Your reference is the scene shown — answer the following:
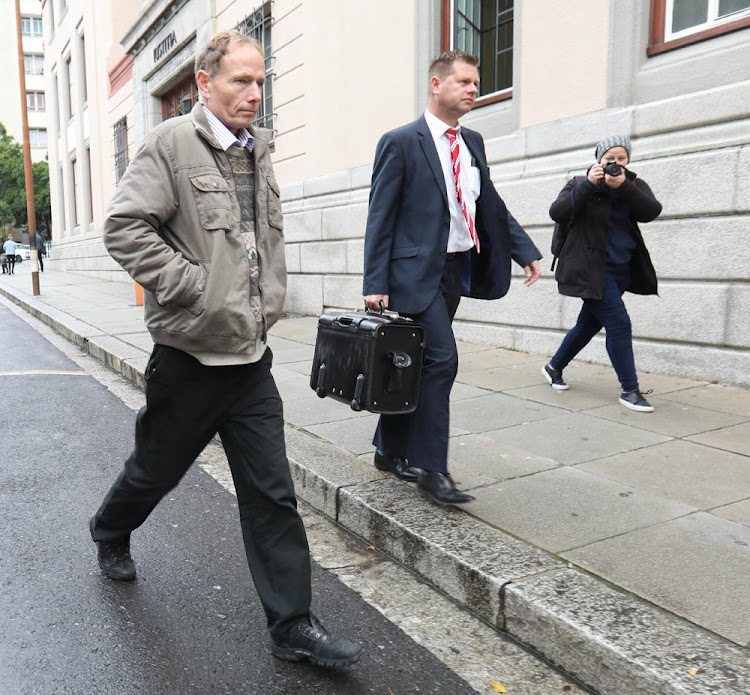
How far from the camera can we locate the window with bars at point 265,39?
12.0 m

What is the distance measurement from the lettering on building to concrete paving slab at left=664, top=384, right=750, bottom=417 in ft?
47.5

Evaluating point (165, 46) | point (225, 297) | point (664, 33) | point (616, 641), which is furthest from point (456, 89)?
point (165, 46)

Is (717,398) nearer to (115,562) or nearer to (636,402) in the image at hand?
(636,402)

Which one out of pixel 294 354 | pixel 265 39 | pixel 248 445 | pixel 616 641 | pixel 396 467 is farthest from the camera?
pixel 265 39

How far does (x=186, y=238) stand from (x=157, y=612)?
136 centimetres

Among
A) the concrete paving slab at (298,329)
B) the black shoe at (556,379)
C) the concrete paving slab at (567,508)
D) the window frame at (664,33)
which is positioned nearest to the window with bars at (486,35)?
the window frame at (664,33)

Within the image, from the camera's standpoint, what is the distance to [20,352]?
9.27 meters

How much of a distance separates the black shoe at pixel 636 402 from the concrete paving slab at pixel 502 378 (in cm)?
95

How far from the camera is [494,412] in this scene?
202 inches

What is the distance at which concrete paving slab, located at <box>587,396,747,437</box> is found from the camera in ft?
14.9

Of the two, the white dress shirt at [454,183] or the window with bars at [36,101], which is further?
the window with bars at [36,101]

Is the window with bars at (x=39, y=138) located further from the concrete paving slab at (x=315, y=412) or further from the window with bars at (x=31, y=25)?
the concrete paving slab at (x=315, y=412)

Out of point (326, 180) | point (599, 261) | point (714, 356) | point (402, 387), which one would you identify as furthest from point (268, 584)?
point (326, 180)

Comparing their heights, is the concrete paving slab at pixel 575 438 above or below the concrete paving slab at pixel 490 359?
below
